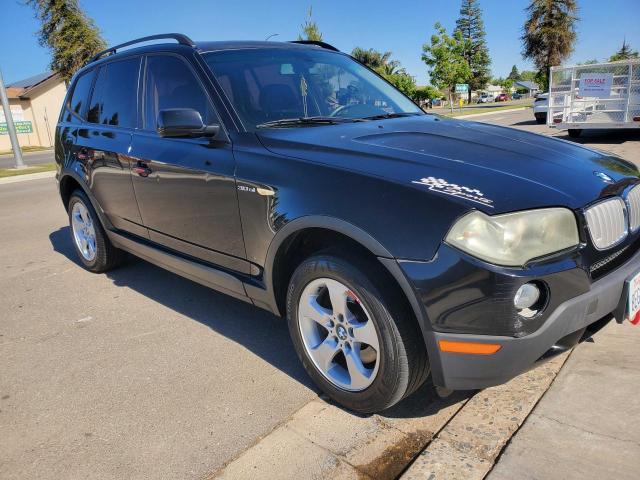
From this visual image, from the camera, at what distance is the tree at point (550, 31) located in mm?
48312

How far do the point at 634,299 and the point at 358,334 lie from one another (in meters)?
1.22

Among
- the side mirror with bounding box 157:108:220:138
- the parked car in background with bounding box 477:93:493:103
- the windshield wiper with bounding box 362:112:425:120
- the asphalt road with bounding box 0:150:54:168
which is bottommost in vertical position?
the parked car in background with bounding box 477:93:493:103

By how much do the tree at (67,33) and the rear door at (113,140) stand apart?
78.5 feet

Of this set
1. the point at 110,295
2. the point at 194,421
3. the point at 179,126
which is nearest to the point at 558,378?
the point at 194,421

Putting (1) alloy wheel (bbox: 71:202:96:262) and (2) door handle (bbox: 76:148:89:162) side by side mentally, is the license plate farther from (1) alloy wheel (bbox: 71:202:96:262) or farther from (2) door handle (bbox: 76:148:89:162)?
(1) alloy wheel (bbox: 71:202:96:262)

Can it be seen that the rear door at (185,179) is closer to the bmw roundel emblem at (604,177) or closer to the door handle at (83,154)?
the door handle at (83,154)

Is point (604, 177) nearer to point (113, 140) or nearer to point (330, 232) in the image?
point (330, 232)

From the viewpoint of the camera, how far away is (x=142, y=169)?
11.5 ft

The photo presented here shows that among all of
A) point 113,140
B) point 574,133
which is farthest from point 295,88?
point 574,133

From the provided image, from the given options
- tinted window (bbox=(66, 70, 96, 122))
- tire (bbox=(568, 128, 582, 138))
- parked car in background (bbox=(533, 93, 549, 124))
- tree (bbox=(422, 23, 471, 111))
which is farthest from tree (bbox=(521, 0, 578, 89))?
tinted window (bbox=(66, 70, 96, 122))

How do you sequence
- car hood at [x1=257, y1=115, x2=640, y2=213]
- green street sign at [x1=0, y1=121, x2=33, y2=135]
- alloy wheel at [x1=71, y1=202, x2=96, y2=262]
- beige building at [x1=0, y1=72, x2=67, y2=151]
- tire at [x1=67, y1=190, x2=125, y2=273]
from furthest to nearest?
beige building at [x1=0, y1=72, x2=67, y2=151] → green street sign at [x1=0, y1=121, x2=33, y2=135] → alloy wheel at [x1=71, y1=202, x2=96, y2=262] → tire at [x1=67, y1=190, x2=125, y2=273] → car hood at [x1=257, y1=115, x2=640, y2=213]

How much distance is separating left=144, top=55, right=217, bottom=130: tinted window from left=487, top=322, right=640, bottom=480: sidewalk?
2.30m

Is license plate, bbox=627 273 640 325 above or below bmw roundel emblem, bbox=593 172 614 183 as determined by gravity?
below

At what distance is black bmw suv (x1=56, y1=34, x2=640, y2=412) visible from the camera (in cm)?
194
